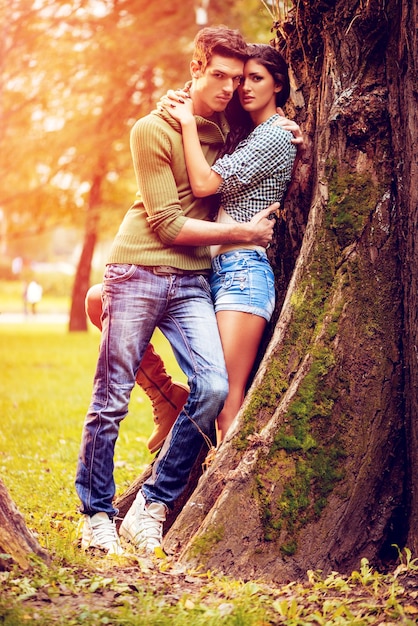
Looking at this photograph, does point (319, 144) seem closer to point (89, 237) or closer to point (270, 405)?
point (270, 405)

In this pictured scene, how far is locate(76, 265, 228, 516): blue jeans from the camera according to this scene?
4152mm

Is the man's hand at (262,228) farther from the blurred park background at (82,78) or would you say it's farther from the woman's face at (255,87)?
the blurred park background at (82,78)

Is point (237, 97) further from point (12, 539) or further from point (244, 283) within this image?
point (12, 539)

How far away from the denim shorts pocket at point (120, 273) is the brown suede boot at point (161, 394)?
59cm

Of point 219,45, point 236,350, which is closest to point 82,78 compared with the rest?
point 219,45

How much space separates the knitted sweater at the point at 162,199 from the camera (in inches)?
161

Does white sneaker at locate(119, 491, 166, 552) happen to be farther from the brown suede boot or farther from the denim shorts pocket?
the denim shorts pocket

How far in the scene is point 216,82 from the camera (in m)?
4.18

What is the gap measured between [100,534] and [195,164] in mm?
2007

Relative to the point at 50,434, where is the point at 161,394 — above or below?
above

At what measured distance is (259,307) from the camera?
4.20 metres

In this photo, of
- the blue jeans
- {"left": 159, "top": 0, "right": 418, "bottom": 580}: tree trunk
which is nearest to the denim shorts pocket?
the blue jeans

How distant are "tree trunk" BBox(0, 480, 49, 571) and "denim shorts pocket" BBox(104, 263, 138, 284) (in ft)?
3.98

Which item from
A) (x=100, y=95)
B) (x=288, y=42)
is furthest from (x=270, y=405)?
(x=100, y=95)
